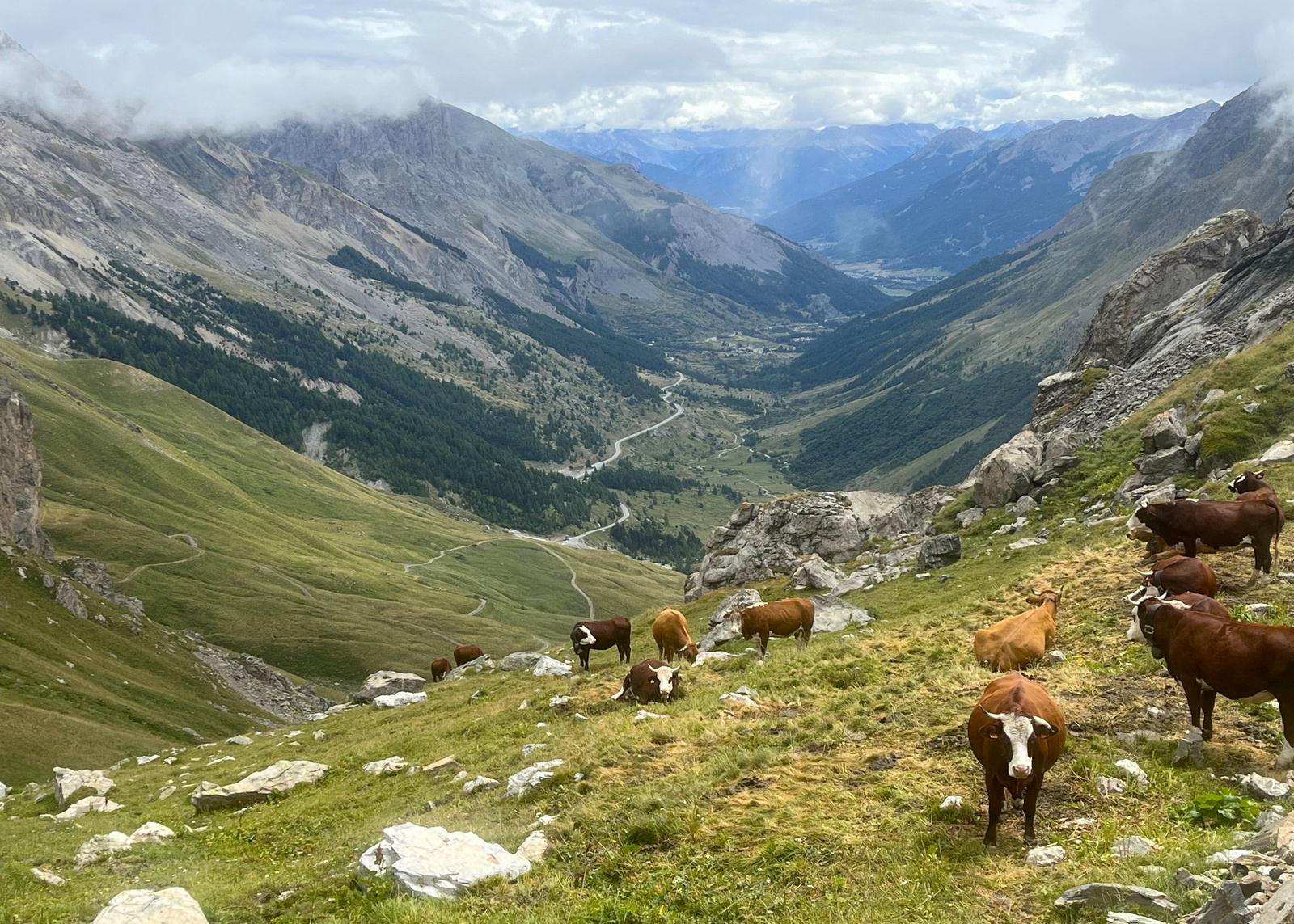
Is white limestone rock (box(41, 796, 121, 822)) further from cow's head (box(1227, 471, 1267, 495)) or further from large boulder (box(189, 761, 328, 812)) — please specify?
cow's head (box(1227, 471, 1267, 495))

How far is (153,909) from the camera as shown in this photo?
48.5 feet

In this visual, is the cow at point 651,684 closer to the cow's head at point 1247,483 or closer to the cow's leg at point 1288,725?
the cow's leg at point 1288,725

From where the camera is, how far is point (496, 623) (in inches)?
6230

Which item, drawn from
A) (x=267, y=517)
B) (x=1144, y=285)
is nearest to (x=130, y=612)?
(x=267, y=517)

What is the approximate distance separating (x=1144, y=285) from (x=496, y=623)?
116 m

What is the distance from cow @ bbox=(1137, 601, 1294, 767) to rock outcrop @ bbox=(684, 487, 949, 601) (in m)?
50.9

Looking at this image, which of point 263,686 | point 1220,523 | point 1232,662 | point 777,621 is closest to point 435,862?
point 1232,662

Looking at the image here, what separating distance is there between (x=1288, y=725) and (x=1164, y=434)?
36679 mm

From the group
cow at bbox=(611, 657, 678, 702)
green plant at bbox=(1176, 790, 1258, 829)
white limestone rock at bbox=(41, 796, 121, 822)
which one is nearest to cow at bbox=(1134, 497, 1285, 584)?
green plant at bbox=(1176, 790, 1258, 829)

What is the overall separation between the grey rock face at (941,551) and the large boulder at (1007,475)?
27.1 ft

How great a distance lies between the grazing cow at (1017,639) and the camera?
2328 centimetres

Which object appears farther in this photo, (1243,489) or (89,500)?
(89,500)

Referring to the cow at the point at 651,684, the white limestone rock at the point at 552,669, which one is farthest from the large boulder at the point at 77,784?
the cow at the point at 651,684

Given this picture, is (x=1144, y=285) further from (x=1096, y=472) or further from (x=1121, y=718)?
(x=1121, y=718)
